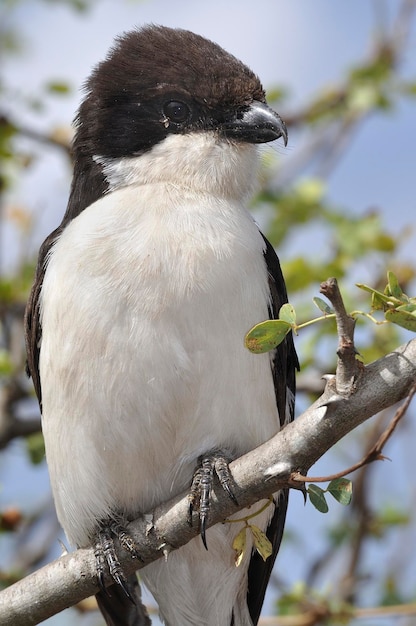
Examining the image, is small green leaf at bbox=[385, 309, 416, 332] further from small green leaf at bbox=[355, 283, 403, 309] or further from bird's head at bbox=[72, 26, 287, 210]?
bird's head at bbox=[72, 26, 287, 210]

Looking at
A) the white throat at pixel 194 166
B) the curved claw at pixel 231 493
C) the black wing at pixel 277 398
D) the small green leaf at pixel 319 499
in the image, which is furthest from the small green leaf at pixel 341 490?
the white throat at pixel 194 166

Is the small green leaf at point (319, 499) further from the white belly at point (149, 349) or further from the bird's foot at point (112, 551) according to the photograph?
the bird's foot at point (112, 551)

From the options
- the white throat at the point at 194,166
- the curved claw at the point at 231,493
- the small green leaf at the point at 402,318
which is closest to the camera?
the small green leaf at the point at 402,318

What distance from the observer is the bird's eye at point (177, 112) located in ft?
15.4

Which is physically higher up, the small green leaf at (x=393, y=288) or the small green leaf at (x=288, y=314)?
the small green leaf at (x=288, y=314)

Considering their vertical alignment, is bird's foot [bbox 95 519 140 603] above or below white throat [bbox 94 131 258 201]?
below

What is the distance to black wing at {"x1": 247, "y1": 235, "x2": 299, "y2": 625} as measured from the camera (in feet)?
15.3

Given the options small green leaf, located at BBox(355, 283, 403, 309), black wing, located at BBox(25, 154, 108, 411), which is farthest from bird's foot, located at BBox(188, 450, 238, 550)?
black wing, located at BBox(25, 154, 108, 411)

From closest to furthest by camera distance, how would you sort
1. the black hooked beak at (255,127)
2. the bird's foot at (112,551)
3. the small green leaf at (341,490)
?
1. the small green leaf at (341,490)
2. the bird's foot at (112,551)
3. the black hooked beak at (255,127)

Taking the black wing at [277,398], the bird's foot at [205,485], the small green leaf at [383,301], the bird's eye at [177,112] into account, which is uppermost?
the bird's eye at [177,112]

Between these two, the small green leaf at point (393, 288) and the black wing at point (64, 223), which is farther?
the black wing at point (64, 223)

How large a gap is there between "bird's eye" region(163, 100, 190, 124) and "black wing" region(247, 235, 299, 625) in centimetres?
70

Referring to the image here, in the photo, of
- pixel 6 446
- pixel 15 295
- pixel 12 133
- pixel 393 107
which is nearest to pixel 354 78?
pixel 393 107

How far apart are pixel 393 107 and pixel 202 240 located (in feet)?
10.3
